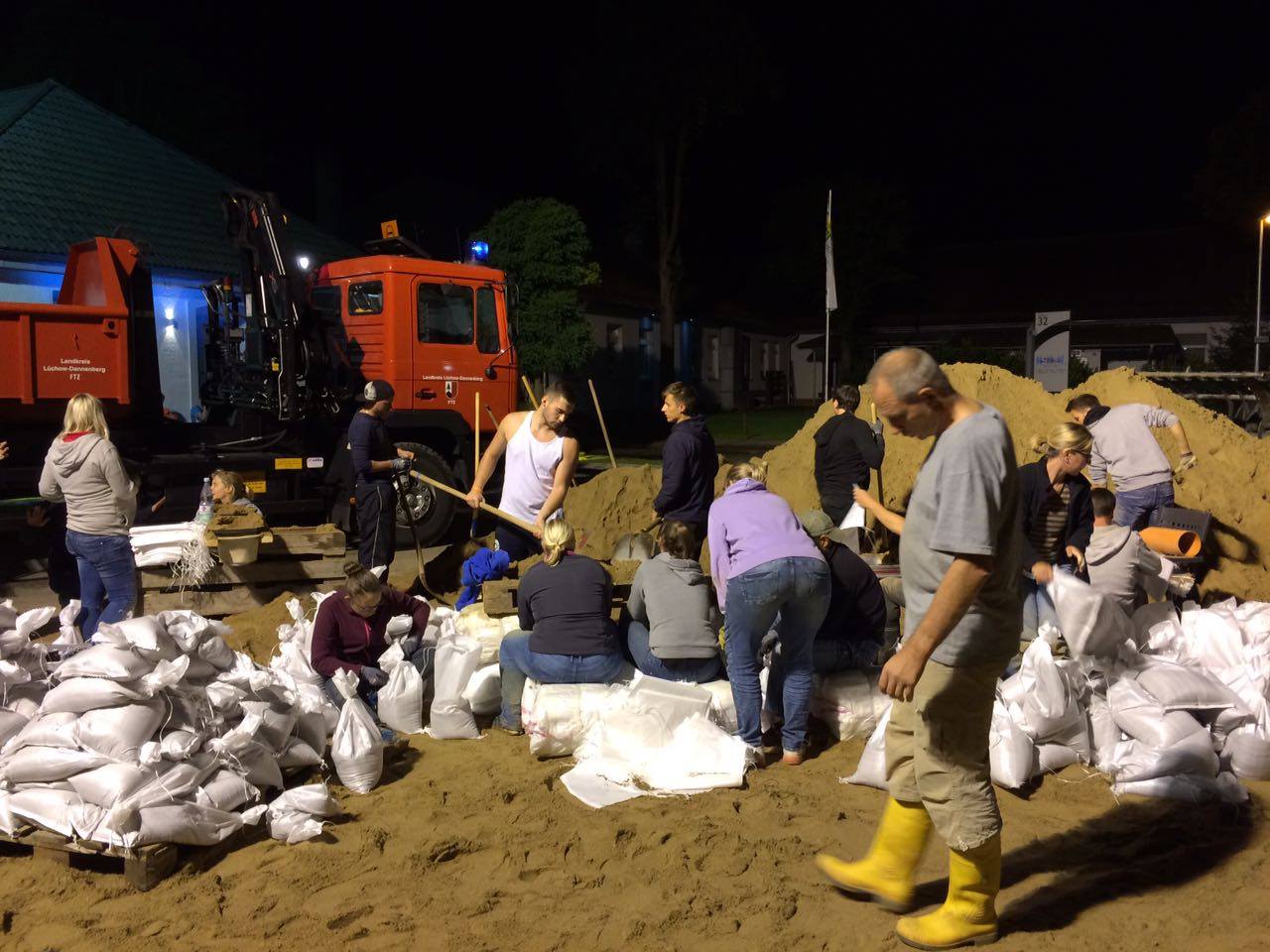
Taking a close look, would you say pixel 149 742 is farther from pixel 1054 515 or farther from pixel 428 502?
pixel 428 502

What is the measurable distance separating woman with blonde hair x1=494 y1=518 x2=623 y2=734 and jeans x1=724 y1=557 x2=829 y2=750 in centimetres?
68

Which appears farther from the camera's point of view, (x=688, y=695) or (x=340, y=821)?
(x=688, y=695)

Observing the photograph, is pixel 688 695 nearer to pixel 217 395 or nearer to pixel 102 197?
pixel 217 395

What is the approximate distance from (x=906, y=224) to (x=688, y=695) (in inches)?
1335

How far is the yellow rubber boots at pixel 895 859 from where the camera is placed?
341 centimetres

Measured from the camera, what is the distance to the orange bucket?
7285mm

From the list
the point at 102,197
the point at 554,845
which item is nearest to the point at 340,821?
the point at 554,845

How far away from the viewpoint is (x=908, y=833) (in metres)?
3.42

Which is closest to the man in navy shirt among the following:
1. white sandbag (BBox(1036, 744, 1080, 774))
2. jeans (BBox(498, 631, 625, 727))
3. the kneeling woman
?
the kneeling woman

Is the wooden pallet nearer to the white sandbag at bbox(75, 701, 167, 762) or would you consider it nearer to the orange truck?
the white sandbag at bbox(75, 701, 167, 762)

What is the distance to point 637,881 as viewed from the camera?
380 centimetres

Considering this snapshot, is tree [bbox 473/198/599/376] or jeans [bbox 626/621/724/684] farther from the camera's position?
tree [bbox 473/198/599/376]

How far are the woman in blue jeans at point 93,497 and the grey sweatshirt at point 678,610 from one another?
Result: 3.18 meters

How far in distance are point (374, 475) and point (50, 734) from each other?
12.3ft
